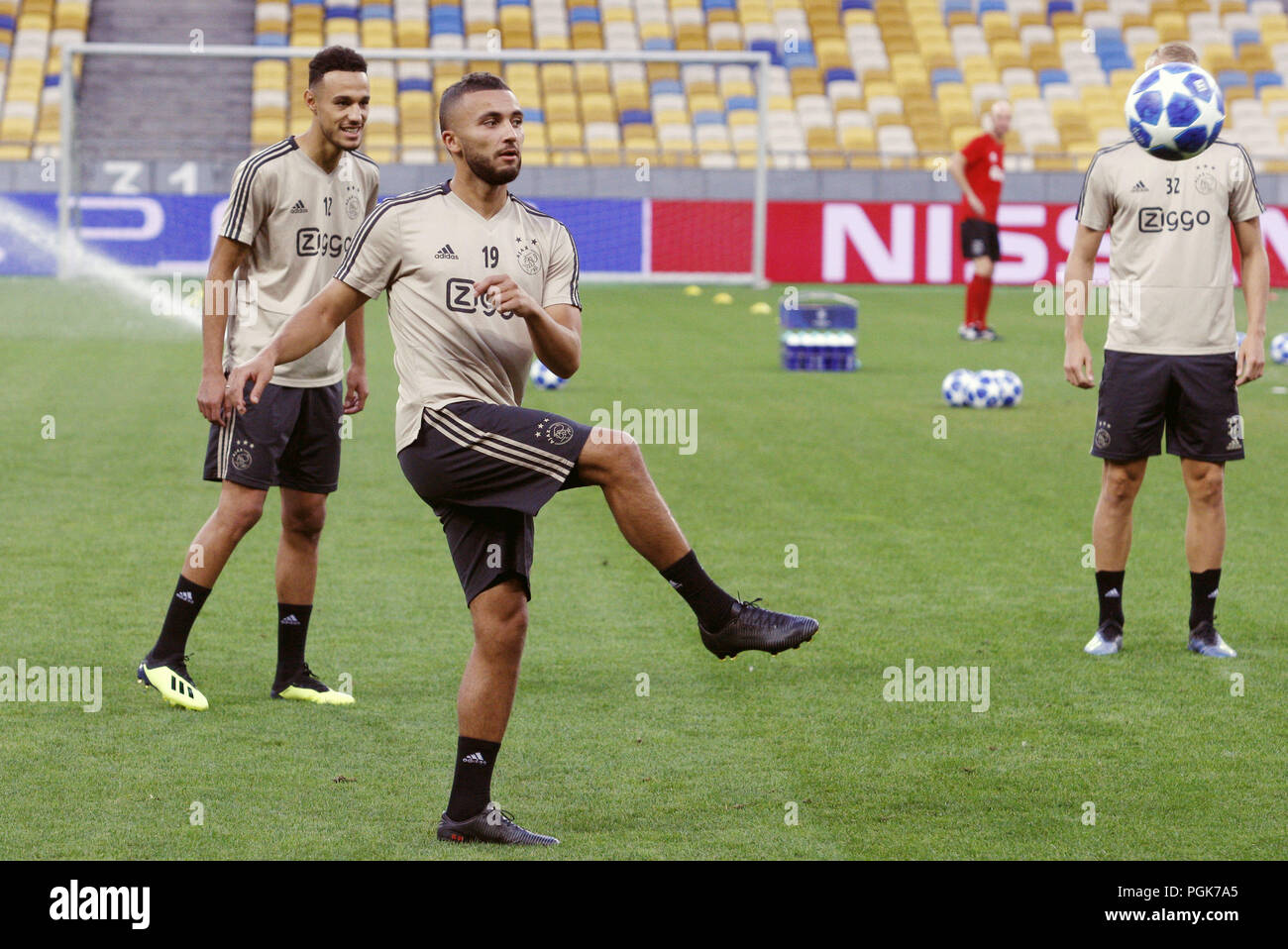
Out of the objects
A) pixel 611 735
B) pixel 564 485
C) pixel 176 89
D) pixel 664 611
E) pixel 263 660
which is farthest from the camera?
pixel 176 89

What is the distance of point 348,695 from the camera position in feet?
18.7

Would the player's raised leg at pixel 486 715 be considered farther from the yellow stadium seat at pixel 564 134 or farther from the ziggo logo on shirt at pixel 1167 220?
the yellow stadium seat at pixel 564 134

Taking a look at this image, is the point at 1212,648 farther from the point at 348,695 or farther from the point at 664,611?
the point at 348,695

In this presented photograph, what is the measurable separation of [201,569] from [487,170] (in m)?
2.11

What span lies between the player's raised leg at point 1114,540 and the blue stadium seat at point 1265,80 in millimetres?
26734

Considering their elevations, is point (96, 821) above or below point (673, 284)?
below

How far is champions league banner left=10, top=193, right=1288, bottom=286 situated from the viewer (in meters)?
24.3

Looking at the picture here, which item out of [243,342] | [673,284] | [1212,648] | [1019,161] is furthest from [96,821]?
[1019,161]

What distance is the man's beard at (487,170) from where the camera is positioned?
420cm

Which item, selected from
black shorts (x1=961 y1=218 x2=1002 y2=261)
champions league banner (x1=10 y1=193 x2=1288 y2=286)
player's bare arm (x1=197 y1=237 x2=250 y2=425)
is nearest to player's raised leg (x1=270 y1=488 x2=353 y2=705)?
player's bare arm (x1=197 y1=237 x2=250 y2=425)

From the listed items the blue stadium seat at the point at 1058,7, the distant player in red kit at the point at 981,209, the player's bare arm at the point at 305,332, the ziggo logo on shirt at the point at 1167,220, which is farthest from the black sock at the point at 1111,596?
the blue stadium seat at the point at 1058,7

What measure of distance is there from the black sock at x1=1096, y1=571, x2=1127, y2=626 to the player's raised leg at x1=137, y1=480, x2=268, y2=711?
297cm

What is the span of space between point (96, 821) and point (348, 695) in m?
1.39

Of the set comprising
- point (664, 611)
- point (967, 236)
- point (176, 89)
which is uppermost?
point (176, 89)
